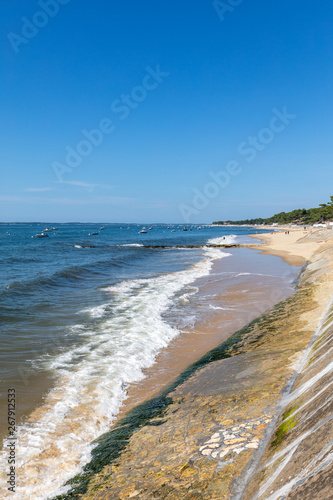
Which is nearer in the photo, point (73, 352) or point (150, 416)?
point (150, 416)

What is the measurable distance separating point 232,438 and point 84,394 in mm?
4200

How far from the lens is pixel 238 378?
6.35 meters

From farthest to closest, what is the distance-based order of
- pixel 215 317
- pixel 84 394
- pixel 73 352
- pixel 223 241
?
1. pixel 223 241
2. pixel 215 317
3. pixel 73 352
4. pixel 84 394

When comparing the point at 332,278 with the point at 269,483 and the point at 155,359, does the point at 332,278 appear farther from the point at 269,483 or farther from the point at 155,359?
the point at 269,483

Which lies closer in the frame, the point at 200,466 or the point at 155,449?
the point at 200,466

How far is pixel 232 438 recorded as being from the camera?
4.12 m

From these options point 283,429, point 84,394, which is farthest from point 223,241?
point 283,429

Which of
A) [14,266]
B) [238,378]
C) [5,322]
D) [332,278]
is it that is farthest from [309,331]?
[14,266]

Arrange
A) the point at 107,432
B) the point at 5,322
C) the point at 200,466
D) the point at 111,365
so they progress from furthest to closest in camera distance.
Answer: the point at 5,322 → the point at 111,365 → the point at 107,432 → the point at 200,466

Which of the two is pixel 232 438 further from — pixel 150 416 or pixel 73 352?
pixel 73 352

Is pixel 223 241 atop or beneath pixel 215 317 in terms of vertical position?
atop

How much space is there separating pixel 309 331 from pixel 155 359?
4566 millimetres

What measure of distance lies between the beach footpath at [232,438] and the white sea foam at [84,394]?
46 centimetres

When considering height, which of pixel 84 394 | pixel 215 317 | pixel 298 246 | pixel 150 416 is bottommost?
pixel 84 394
